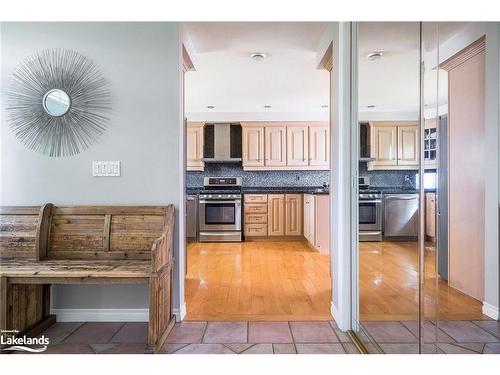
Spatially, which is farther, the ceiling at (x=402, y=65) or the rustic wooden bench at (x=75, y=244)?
the rustic wooden bench at (x=75, y=244)

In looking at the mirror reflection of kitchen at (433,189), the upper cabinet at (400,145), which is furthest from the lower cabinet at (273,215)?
the upper cabinet at (400,145)

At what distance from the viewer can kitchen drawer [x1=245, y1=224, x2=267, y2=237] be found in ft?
19.7

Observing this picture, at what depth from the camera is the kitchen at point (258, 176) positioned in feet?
9.53

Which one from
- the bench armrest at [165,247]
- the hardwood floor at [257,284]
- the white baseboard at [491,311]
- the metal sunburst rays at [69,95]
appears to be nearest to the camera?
the white baseboard at [491,311]

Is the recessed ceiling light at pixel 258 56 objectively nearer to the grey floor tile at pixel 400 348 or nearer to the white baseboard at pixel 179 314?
the white baseboard at pixel 179 314

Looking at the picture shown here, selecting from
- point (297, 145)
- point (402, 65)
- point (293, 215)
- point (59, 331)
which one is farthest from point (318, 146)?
point (59, 331)

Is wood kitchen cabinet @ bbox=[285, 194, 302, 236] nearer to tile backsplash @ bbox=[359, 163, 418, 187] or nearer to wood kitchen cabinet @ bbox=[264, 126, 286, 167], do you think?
wood kitchen cabinet @ bbox=[264, 126, 286, 167]

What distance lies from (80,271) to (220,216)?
12.7 feet

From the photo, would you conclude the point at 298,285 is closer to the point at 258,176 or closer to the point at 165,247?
the point at 165,247

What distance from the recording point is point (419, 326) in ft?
4.89

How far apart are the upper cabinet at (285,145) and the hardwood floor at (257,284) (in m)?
1.77

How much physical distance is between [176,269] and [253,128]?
422cm

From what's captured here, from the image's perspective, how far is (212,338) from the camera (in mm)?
2145
